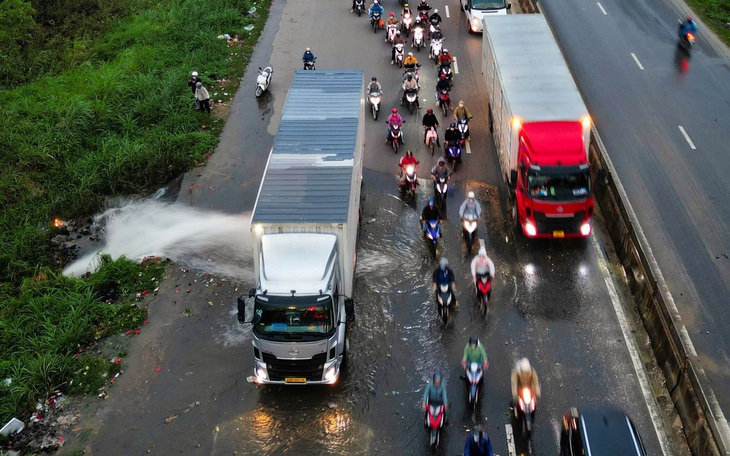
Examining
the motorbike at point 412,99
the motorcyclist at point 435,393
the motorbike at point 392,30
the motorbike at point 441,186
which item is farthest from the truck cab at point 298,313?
the motorbike at point 392,30

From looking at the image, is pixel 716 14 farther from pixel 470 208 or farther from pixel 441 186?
pixel 470 208

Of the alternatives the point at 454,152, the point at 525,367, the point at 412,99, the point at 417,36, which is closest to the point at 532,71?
the point at 454,152

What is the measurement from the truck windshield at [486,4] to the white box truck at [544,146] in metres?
9.65

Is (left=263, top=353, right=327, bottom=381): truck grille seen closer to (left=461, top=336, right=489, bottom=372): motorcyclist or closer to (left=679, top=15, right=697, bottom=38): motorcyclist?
(left=461, top=336, right=489, bottom=372): motorcyclist

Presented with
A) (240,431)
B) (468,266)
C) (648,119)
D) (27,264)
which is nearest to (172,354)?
(240,431)

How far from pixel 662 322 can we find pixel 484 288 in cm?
370

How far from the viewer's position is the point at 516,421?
46.2 feet

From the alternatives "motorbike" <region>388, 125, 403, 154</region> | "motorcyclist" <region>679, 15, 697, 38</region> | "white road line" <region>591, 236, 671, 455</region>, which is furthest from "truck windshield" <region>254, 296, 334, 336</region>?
"motorcyclist" <region>679, 15, 697, 38</region>

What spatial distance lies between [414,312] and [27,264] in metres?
9.88

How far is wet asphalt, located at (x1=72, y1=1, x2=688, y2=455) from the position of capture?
1412cm

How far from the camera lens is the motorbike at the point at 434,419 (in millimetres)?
13273

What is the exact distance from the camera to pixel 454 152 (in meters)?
22.1

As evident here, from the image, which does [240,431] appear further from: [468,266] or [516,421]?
[468,266]

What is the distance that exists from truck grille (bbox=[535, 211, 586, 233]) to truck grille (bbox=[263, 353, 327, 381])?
22.5ft
